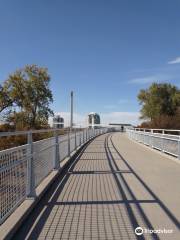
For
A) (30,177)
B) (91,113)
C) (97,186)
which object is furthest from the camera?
(91,113)

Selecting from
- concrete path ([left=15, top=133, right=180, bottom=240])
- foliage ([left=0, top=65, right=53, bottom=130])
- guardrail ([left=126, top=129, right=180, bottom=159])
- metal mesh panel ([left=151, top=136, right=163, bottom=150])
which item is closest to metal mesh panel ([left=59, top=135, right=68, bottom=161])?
concrete path ([left=15, top=133, right=180, bottom=240])

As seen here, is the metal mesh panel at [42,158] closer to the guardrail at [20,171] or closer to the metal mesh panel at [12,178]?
the guardrail at [20,171]

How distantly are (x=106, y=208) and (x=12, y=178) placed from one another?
6.03 feet

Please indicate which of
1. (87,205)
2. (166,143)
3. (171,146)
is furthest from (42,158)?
(166,143)

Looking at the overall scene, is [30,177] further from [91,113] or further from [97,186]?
[91,113]

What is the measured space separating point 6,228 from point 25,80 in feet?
171

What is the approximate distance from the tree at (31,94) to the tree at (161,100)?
29369mm

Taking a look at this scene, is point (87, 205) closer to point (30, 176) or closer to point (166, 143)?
point (30, 176)

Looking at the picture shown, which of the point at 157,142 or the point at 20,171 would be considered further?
the point at 157,142

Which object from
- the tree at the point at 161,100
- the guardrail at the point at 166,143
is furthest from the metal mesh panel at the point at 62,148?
the tree at the point at 161,100

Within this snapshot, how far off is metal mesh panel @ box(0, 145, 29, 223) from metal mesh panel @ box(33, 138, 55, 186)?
3.05 feet

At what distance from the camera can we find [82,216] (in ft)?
20.2

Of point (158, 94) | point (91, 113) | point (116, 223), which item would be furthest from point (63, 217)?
point (91, 113)

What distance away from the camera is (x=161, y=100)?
77750 mm
